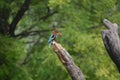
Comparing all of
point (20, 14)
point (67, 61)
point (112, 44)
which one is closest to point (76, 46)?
point (20, 14)

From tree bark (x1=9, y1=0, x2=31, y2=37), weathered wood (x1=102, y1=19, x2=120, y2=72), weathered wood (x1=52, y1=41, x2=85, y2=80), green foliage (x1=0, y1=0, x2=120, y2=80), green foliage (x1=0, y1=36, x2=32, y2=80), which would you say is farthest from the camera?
tree bark (x1=9, y1=0, x2=31, y2=37)

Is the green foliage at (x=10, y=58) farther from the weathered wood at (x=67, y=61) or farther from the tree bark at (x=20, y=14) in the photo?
the weathered wood at (x=67, y=61)

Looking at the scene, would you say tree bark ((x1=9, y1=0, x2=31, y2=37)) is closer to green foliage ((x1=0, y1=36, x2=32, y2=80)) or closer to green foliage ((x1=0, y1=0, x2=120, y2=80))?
green foliage ((x1=0, y1=0, x2=120, y2=80))

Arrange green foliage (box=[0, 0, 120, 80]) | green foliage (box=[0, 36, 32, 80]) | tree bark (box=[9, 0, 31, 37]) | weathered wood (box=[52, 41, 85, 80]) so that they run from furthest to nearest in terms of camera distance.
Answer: tree bark (box=[9, 0, 31, 37]) → green foliage (box=[0, 36, 32, 80]) → green foliage (box=[0, 0, 120, 80]) → weathered wood (box=[52, 41, 85, 80])

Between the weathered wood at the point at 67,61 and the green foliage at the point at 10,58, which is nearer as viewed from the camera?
the weathered wood at the point at 67,61

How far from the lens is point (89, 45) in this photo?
395 inches

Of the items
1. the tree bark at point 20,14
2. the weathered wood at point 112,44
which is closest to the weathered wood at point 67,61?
the weathered wood at point 112,44

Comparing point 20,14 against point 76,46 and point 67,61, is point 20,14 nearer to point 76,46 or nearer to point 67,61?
point 76,46

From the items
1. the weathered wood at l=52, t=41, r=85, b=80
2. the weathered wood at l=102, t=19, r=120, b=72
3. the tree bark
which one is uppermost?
the weathered wood at l=102, t=19, r=120, b=72

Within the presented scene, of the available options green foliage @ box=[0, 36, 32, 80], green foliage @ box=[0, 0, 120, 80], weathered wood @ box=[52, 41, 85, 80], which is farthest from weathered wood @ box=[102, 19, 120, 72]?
green foliage @ box=[0, 36, 32, 80]

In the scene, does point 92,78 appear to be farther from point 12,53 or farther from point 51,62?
point 12,53

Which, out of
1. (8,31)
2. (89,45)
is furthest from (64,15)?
(8,31)

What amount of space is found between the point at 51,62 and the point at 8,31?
190 cm

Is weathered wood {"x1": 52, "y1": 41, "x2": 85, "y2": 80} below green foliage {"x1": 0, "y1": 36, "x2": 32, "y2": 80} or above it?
above
